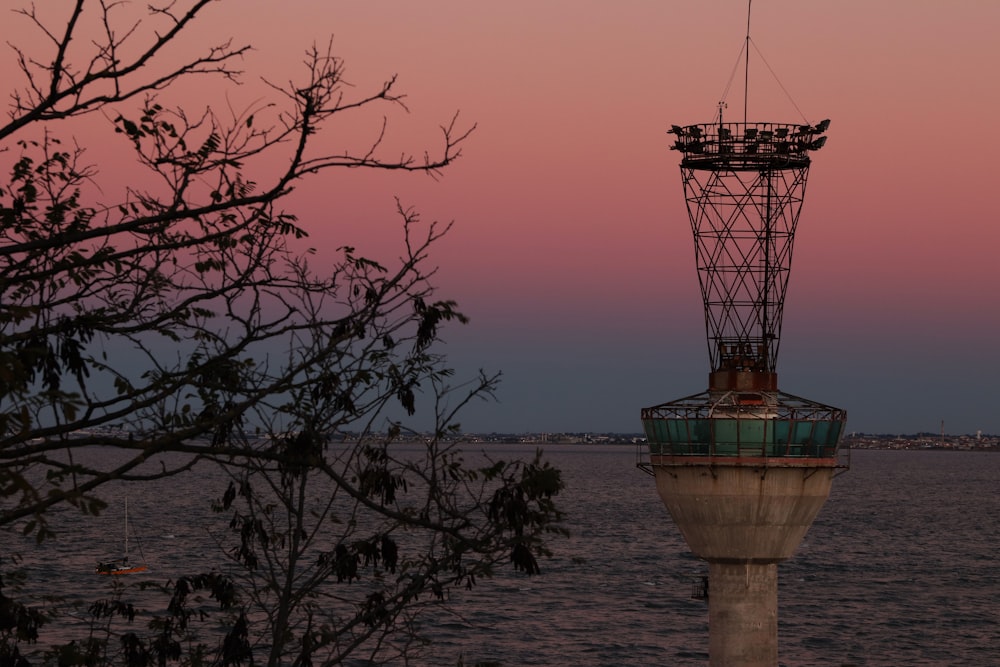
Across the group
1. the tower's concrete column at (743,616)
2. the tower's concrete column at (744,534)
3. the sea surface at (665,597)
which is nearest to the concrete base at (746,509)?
the tower's concrete column at (744,534)

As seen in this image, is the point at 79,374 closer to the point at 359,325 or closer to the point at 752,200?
the point at 359,325

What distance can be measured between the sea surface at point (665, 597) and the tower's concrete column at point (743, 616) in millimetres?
14676

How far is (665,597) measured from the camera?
107m

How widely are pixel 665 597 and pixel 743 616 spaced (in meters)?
66.3

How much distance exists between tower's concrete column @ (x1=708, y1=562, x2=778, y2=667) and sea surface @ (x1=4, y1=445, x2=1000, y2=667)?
1468cm

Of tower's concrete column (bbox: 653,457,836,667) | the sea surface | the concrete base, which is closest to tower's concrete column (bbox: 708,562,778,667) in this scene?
tower's concrete column (bbox: 653,457,836,667)

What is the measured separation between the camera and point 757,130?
46656 millimetres

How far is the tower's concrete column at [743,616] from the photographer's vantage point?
137ft

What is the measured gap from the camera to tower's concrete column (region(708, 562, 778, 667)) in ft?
137

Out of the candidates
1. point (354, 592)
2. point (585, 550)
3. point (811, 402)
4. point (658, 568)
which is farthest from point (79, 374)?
point (585, 550)

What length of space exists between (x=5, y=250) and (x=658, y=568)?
119 meters

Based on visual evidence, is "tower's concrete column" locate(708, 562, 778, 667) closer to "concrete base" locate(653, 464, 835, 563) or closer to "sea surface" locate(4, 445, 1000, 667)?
"concrete base" locate(653, 464, 835, 563)

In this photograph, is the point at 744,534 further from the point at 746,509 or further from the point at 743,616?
the point at 743,616

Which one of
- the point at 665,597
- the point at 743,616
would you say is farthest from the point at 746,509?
the point at 665,597
